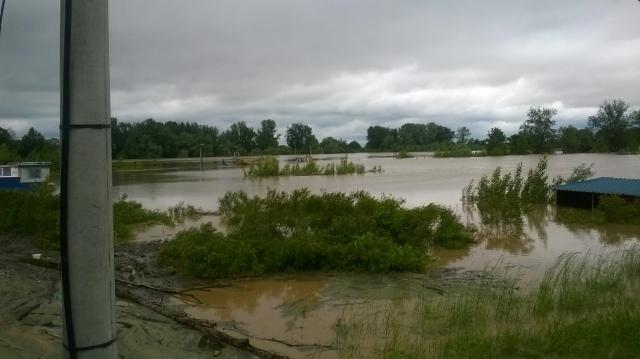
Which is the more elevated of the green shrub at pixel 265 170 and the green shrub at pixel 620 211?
the green shrub at pixel 265 170

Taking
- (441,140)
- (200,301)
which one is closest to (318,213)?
(200,301)

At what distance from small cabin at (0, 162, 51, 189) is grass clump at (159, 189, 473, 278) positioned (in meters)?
23.8

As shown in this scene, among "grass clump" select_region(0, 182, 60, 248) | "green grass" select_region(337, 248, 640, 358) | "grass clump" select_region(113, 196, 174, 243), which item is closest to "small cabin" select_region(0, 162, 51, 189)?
"grass clump" select_region(0, 182, 60, 248)

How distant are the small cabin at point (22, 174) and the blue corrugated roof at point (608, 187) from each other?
95.6 ft

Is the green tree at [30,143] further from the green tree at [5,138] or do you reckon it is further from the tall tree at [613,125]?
the tall tree at [613,125]

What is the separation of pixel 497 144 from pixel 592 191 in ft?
252

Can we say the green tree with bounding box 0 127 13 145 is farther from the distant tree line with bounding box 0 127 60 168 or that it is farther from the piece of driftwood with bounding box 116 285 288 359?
the piece of driftwood with bounding box 116 285 288 359

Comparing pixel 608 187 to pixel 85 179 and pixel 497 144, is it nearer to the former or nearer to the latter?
pixel 85 179

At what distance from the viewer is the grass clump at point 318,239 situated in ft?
33.4

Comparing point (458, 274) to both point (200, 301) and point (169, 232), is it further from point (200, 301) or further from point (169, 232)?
point (169, 232)

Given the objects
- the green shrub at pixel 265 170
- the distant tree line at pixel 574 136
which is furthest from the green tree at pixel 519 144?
the green shrub at pixel 265 170

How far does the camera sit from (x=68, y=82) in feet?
6.11

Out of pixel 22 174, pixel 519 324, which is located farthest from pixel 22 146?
pixel 519 324

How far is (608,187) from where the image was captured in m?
18.9
